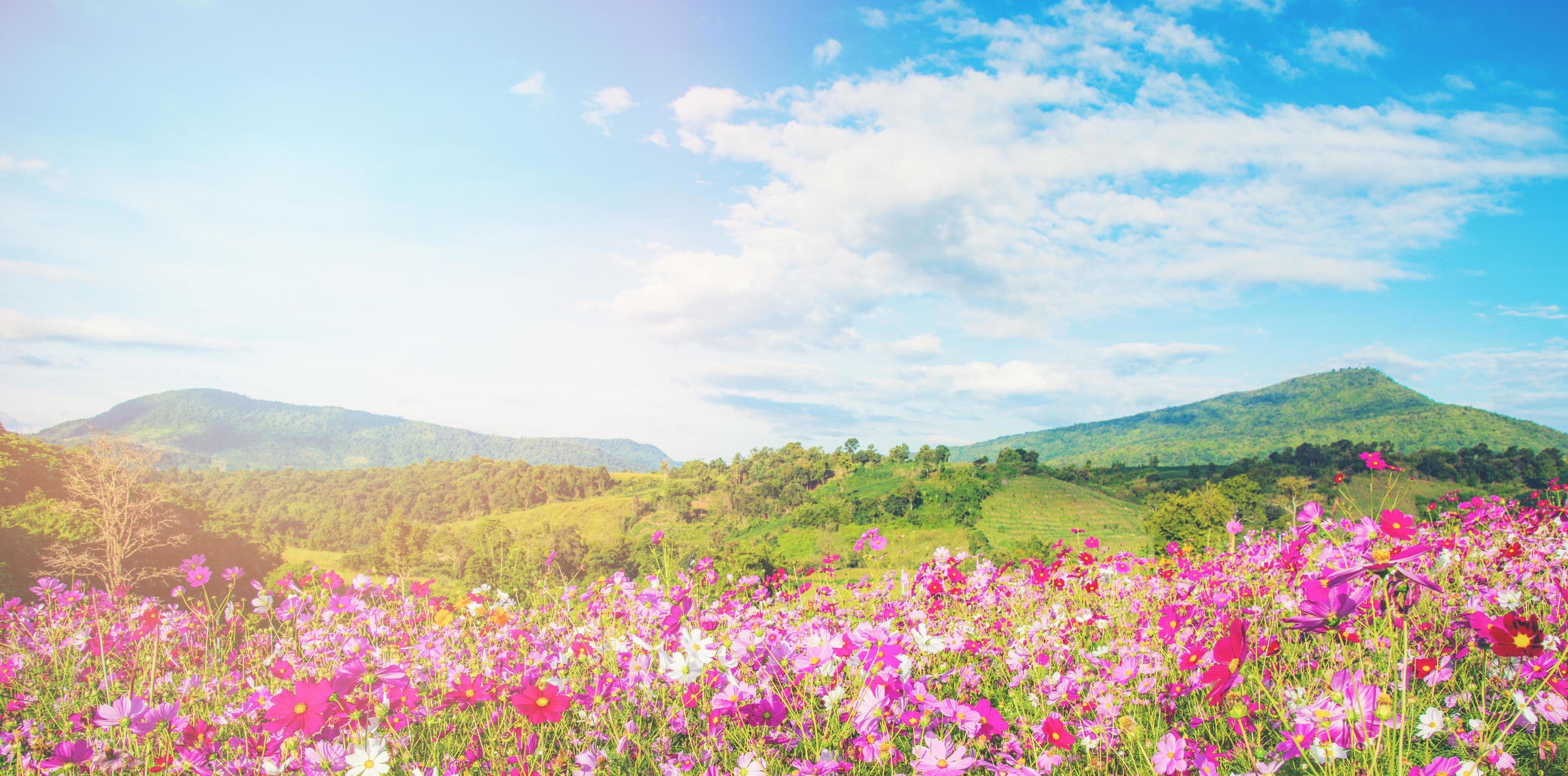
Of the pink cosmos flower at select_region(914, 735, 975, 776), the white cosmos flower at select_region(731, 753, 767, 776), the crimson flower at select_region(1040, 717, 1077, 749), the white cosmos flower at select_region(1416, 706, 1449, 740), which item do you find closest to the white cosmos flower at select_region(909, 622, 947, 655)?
the pink cosmos flower at select_region(914, 735, 975, 776)

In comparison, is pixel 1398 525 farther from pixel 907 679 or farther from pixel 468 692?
pixel 468 692

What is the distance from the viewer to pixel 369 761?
1.99 m

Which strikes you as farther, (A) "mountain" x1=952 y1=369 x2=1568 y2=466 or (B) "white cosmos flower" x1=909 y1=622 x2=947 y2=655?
(A) "mountain" x1=952 y1=369 x2=1568 y2=466

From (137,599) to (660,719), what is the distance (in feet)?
26.8

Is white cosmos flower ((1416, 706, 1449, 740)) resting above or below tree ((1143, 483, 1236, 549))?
above

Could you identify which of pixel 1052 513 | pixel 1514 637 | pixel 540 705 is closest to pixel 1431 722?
pixel 1514 637

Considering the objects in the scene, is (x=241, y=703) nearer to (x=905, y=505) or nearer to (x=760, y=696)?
(x=760, y=696)

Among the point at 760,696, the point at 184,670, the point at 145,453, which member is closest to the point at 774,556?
the point at 145,453

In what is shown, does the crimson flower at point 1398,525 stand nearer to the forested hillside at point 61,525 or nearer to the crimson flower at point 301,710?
the crimson flower at point 301,710

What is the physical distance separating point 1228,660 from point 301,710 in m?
2.66

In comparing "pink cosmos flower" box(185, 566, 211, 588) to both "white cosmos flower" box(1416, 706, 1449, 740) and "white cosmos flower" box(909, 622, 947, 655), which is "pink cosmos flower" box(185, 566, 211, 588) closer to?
"white cosmos flower" box(909, 622, 947, 655)

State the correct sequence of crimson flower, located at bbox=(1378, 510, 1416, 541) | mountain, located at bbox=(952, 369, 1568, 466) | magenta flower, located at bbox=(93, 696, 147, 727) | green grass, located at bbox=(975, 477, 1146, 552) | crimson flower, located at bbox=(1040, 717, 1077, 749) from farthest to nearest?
1. mountain, located at bbox=(952, 369, 1568, 466)
2. green grass, located at bbox=(975, 477, 1146, 552)
3. crimson flower, located at bbox=(1378, 510, 1416, 541)
4. magenta flower, located at bbox=(93, 696, 147, 727)
5. crimson flower, located at bbox=(1040, 717, 1077, 749)

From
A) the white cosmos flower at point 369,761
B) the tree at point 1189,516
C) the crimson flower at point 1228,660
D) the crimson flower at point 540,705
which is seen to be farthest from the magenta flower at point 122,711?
the tree at point 1189,516

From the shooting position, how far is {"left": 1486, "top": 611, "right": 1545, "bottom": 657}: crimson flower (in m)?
1.46
